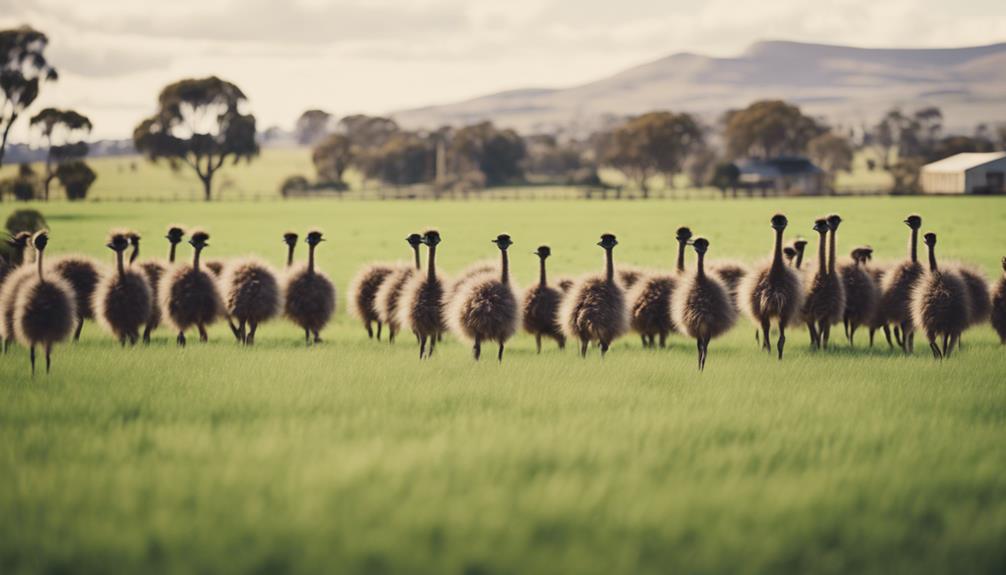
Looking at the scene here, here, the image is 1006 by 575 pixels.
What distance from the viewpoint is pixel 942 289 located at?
1519cm

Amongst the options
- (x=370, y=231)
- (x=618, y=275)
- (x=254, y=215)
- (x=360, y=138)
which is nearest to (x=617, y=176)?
(x=360, y=138)

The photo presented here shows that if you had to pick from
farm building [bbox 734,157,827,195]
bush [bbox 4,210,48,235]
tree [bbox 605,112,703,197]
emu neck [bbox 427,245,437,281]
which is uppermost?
tree [bbox 605,112,703,197]

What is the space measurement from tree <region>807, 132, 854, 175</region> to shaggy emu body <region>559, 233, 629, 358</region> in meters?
155

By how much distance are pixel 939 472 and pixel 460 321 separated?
810 centimetres

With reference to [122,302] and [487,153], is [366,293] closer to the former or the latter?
[122,302]

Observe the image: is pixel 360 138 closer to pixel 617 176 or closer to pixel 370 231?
pixel 617 176

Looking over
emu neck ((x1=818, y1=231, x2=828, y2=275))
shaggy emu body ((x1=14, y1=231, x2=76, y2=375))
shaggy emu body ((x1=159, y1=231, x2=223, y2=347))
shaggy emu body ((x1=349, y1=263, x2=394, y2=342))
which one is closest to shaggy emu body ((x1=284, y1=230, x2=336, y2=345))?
shaggy emu body ((x1=349, y1=263, x2=394, y2=342))

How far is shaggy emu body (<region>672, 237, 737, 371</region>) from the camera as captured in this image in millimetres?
14539

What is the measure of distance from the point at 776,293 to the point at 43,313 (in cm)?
1108

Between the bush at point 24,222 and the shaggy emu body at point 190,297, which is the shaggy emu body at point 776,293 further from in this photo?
the bush at point 24,222

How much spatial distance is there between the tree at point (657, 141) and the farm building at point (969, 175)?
3310 cm

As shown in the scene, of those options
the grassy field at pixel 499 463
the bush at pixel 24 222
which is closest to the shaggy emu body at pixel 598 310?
the grassy field at pixel 499 463

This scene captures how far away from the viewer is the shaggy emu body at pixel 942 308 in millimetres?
15094

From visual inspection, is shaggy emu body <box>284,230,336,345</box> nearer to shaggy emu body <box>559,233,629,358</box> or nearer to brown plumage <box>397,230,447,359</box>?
brown plumage <box>397,230,447,359</box>
